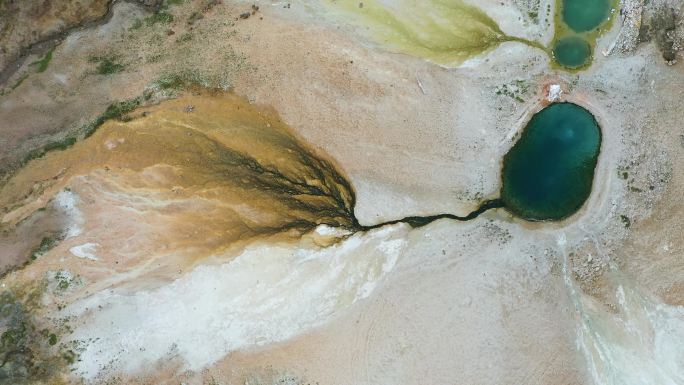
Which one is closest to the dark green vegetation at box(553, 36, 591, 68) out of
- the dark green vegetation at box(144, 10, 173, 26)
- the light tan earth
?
the light tan earth

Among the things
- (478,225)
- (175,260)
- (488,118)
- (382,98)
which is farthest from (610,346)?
(175,260)

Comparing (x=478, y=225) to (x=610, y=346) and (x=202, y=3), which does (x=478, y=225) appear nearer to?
(x=610, y=346)

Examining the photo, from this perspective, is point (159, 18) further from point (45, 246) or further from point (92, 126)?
point (45, 246)

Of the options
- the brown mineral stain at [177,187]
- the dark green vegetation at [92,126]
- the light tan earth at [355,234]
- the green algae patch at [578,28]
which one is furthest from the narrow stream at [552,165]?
the dark green vegetation at [92,126]

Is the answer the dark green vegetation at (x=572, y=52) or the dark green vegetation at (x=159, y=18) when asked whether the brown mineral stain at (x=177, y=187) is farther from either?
the dark green vegetation at (x=572, y=52)

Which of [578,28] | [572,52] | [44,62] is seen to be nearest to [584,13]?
[578,28]

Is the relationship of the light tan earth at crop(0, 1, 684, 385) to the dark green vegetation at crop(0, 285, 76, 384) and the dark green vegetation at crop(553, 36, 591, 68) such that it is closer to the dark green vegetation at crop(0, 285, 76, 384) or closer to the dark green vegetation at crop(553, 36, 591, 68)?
the dark green vegetation at crop(0, 285, 76, 384)
